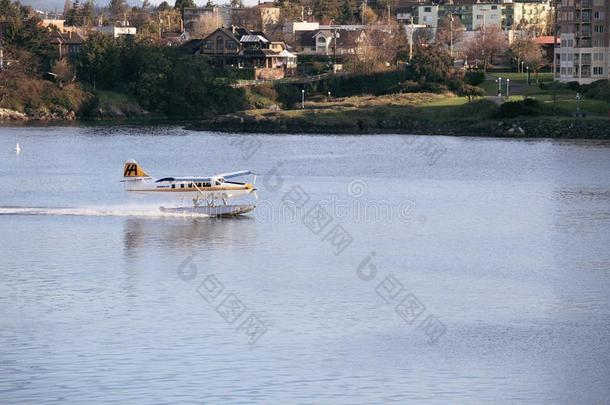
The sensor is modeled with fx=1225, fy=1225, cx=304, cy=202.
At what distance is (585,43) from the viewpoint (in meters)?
101

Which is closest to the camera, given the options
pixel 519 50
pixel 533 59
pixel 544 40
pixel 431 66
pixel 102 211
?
pixel 102 211

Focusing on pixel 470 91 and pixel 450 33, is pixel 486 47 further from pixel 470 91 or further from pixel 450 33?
pixel 470 91

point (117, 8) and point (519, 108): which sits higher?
A: point (117, 8)

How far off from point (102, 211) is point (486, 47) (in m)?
79.7

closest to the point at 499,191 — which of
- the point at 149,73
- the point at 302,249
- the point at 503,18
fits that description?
the point at 302,249

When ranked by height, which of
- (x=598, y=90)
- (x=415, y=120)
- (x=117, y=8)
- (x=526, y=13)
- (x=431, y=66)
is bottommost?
(x=415, y=120)

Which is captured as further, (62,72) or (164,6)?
(164,6)

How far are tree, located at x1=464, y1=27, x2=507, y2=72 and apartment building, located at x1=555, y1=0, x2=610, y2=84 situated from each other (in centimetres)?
1483

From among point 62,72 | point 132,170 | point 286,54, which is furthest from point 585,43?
point 132,170

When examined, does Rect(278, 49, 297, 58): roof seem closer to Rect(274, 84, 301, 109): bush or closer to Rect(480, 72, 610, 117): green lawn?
Rect(274, 84, 301, 109): bush

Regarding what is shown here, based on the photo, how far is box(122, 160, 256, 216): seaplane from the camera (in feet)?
141

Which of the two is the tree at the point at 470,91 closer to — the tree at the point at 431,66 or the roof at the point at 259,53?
the tree at the point at 431,66

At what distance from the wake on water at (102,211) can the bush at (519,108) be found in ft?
141

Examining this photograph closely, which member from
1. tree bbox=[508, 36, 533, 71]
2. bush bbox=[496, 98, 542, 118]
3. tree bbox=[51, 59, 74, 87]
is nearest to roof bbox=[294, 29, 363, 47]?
tree bbox=[508, 36, 533, 71]
